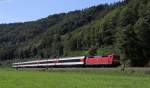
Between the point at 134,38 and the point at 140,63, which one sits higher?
the point at 134,38

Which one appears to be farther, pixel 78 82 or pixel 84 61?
pixel 84 61

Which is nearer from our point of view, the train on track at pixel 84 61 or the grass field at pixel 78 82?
the grass field at pixel 78 82

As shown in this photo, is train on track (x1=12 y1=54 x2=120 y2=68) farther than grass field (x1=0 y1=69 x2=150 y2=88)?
Yes

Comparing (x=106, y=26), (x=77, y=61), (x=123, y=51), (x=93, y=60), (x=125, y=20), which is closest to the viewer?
(x=123, y=51)

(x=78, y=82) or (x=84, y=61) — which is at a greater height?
(x=84, y=61)

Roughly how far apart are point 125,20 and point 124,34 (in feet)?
146

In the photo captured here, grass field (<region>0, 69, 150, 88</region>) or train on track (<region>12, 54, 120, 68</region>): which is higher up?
train on track (<region>12, 54, 120, 68</region>)

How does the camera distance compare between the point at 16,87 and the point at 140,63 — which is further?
the point at 140,63

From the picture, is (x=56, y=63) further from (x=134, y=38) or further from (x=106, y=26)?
(x=106, y=26)

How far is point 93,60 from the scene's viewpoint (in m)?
87.8

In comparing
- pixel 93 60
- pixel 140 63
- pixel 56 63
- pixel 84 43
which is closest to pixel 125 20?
pixel 56 63

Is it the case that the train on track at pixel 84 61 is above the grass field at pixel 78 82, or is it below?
above

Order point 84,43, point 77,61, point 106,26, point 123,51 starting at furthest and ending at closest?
point 84,43
point 106,26
point 77,61
point 123,51

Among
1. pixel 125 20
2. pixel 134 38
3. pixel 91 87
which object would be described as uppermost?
pixel 125 20
